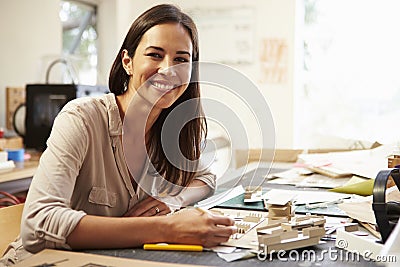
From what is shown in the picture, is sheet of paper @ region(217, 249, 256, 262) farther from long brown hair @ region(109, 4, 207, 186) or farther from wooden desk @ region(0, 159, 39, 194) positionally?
wooden desk @ region(0, 159, 39, 194)

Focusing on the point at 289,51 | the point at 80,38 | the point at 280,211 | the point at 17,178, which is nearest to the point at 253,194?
the point at 280,211

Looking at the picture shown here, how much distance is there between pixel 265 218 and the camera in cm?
133

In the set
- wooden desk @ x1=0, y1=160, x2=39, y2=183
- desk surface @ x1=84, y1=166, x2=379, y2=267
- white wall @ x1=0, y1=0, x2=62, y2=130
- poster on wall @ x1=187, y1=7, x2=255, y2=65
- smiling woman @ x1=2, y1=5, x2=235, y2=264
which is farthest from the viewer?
poster on wall @ x1=187, y1=7, x2=255, y2=65

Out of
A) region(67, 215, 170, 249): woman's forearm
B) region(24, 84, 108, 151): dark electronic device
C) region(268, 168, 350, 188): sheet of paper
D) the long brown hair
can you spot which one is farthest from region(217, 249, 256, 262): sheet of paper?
region(24, 84, 108, 151): dark electronic device

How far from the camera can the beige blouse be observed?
109 centimetres

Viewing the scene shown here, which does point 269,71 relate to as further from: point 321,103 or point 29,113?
point 29,113

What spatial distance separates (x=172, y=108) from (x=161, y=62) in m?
0.26

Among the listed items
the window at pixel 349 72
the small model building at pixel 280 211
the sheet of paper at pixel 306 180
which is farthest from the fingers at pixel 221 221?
the window at pixel 349 72

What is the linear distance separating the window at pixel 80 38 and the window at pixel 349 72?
1.71m

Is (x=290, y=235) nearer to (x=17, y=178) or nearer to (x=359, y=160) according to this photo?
(x=359, y=160)

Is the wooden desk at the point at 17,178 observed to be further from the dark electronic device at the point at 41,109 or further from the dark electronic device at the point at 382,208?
the dark electronic device at the point at 382,208

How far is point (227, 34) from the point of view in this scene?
171 inches

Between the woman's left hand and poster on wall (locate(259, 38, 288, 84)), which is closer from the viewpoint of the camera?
the woman's left hand

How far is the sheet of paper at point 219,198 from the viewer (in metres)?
1.54
